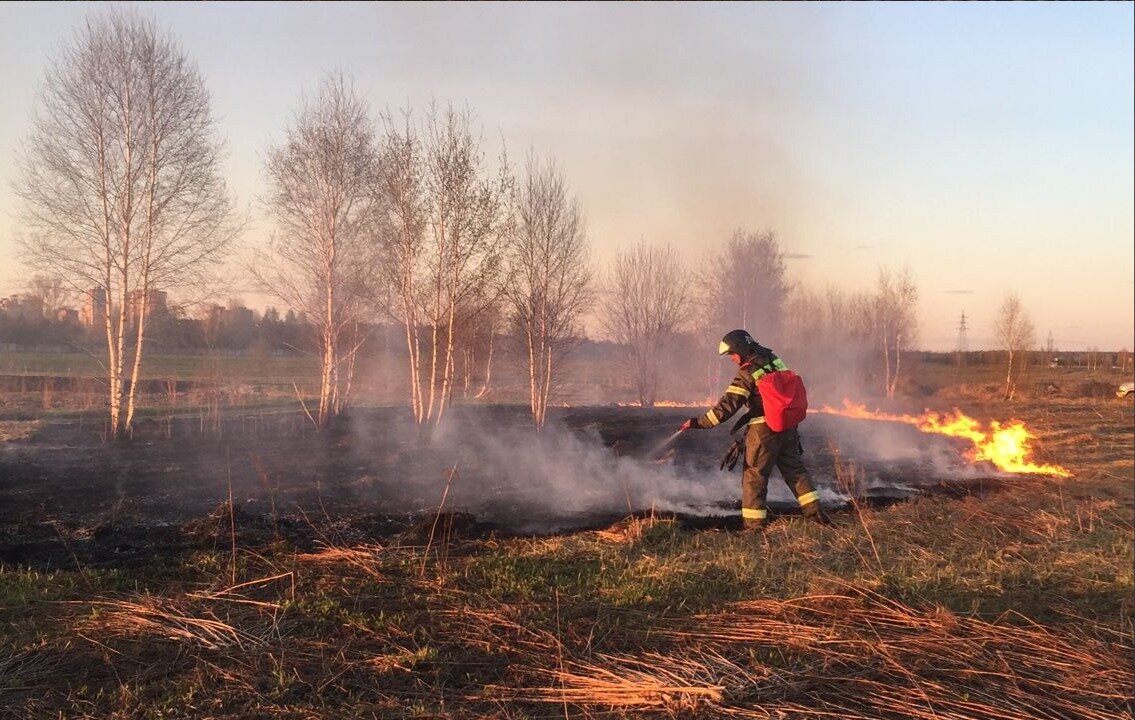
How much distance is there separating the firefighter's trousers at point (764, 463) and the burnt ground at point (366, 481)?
31.3 inches

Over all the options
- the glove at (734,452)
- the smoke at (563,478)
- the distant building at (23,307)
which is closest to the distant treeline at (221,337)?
the distant building at (23,307)

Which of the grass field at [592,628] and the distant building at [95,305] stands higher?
the distant building at [95,305]

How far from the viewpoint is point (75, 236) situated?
12195mm

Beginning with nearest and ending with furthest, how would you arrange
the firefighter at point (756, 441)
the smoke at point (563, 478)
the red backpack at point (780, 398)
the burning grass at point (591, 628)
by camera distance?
the burning grass at point (591, 628), the red backpack at point (780, 398), the firefighter at point (756, 441), the smoke at point (563, 478)

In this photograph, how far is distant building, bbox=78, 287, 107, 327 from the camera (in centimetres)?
1257

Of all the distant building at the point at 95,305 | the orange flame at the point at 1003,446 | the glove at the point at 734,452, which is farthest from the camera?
the distant building at the point at 95,305

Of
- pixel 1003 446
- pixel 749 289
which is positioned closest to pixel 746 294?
pixel 749 289

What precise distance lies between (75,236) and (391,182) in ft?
19.0

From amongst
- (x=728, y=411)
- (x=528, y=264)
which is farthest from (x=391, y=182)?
(x=728, y=411)

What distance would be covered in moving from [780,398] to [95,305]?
12703mm

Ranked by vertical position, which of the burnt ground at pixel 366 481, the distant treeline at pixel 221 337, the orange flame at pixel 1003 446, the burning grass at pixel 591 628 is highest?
the distant treeline at pixel 221 337

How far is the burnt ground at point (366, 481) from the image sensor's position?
6.58 metres

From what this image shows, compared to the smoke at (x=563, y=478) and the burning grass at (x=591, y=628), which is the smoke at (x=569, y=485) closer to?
the smoke at (x=563, y=478)

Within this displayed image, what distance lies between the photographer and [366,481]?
371 inches
